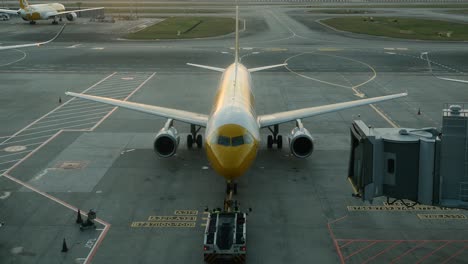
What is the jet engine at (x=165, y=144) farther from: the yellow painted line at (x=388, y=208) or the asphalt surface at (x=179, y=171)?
the yellow painted line at (x=388, y=208)

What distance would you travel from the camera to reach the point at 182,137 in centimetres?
3700

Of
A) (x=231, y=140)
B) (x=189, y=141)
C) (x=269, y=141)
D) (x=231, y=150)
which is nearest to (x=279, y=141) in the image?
(x=269, y=141)

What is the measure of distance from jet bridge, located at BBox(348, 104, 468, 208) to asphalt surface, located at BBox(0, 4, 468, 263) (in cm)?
457

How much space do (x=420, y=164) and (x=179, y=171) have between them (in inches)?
654

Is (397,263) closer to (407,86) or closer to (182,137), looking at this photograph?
(182,137)

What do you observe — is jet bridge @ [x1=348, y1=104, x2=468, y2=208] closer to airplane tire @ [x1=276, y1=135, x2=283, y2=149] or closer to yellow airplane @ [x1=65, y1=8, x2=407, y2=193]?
yellow airplane @ [x1=65, y1=8, x2=407, y2=193]

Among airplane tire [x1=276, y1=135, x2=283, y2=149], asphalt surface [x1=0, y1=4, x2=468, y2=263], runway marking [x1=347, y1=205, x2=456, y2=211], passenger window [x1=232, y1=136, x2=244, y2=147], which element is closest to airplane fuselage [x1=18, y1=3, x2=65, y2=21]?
asphalt surface [x1=0, y1=4, x2=468, y2=263]

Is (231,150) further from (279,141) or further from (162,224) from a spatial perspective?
(279,141)

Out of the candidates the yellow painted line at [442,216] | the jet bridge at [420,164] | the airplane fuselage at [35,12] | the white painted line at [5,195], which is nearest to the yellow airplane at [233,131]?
the jet bridge at [420,164]

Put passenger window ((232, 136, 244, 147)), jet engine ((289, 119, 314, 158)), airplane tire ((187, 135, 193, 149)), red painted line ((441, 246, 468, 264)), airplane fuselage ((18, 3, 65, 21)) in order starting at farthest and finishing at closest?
airplane fuselage ((18, 3, 65, 21)), airplane tire ((187, 135, 193, 149)), jet engine ((289, 119, 314, 158)), passenger window ((232, 136, 244, 147)), red painted line ((441, 246, 468, 264))

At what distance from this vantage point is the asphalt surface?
21.8 meters

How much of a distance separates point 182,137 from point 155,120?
19.8 ft

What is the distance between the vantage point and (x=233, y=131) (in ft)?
79.0

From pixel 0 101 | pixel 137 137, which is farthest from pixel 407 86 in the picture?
pixel 0 101
